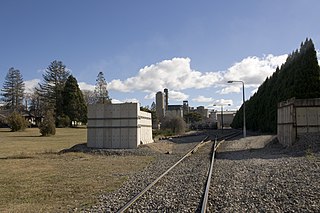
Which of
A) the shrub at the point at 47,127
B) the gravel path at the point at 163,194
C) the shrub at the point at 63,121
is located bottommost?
the gravel path at the point at 163,194

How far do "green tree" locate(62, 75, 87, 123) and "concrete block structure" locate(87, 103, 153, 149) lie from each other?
2661 inches

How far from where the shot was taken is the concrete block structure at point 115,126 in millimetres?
25406

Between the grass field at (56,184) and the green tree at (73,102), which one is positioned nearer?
the grass field at (56,184)

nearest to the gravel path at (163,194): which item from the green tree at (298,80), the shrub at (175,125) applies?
the green tree at (298,80)

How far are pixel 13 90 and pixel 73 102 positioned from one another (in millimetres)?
21386

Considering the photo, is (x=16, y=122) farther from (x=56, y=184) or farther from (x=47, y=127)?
(x=56, y=184)

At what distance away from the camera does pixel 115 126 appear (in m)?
25.7

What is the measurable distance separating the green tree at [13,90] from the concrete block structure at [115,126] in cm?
8188

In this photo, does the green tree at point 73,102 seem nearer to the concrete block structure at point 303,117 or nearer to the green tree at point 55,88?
the green tree at point 55,88

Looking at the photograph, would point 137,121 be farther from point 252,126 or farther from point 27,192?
point 252,126

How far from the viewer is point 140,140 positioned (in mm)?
26469

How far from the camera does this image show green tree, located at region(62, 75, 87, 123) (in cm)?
9189

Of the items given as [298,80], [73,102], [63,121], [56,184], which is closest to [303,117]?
[298,80]

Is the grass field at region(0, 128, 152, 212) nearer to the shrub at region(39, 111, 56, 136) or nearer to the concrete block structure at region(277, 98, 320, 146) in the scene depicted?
the concrete block structure at region(277, 98, 320, 146)
